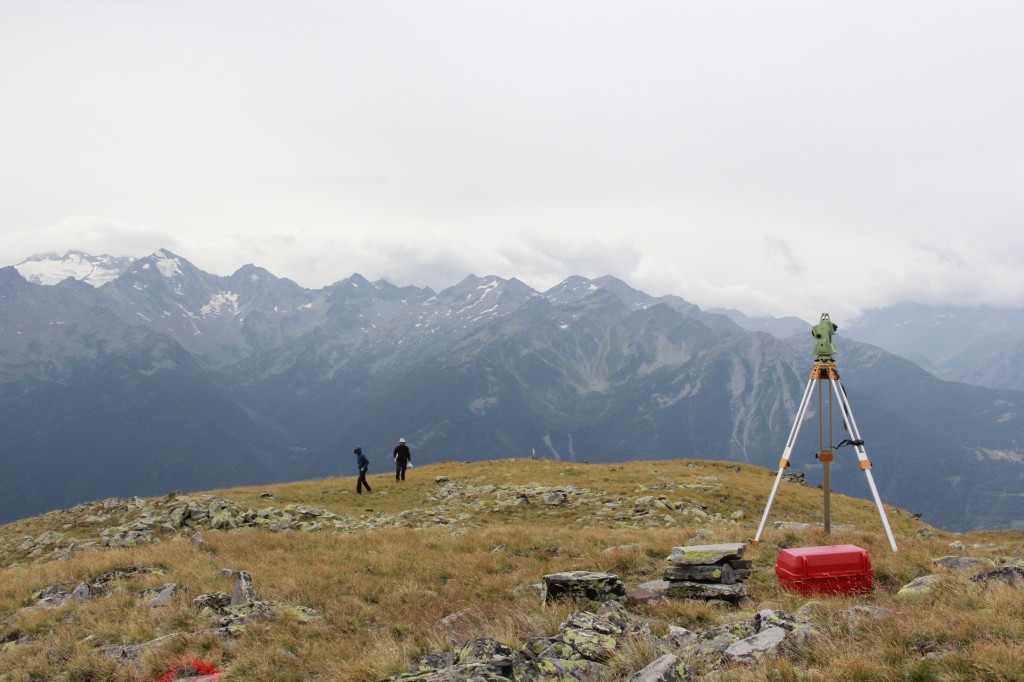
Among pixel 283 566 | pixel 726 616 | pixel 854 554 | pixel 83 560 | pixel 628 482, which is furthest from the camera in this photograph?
pixel 628 482

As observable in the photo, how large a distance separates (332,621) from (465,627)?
9.80 feet

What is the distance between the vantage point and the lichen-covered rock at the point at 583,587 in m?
11.8

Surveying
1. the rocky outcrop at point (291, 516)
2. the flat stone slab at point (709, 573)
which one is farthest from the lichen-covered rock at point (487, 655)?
the rocky outcrop at point (291, 516)

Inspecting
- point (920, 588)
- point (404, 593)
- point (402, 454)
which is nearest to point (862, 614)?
point (920, 588)

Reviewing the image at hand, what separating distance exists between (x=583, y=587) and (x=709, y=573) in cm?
278

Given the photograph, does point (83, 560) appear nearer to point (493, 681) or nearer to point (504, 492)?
point (493, 681)

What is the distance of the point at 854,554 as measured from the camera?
37.9ft

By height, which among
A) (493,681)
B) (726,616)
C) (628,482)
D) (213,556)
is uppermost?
(493,681)

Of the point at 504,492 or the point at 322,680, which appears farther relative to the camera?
the point at 504,492

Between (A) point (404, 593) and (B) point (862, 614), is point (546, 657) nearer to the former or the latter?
(B) point (862, 614)

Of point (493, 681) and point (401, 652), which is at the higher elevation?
point (493, 681)

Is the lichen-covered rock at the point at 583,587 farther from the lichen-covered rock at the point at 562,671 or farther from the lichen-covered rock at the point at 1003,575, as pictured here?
the lichen-covered rock at the point at 1003,575

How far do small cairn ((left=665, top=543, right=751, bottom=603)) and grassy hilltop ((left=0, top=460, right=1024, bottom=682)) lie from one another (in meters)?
0.45

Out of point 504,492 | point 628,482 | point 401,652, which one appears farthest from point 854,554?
point 628,482
